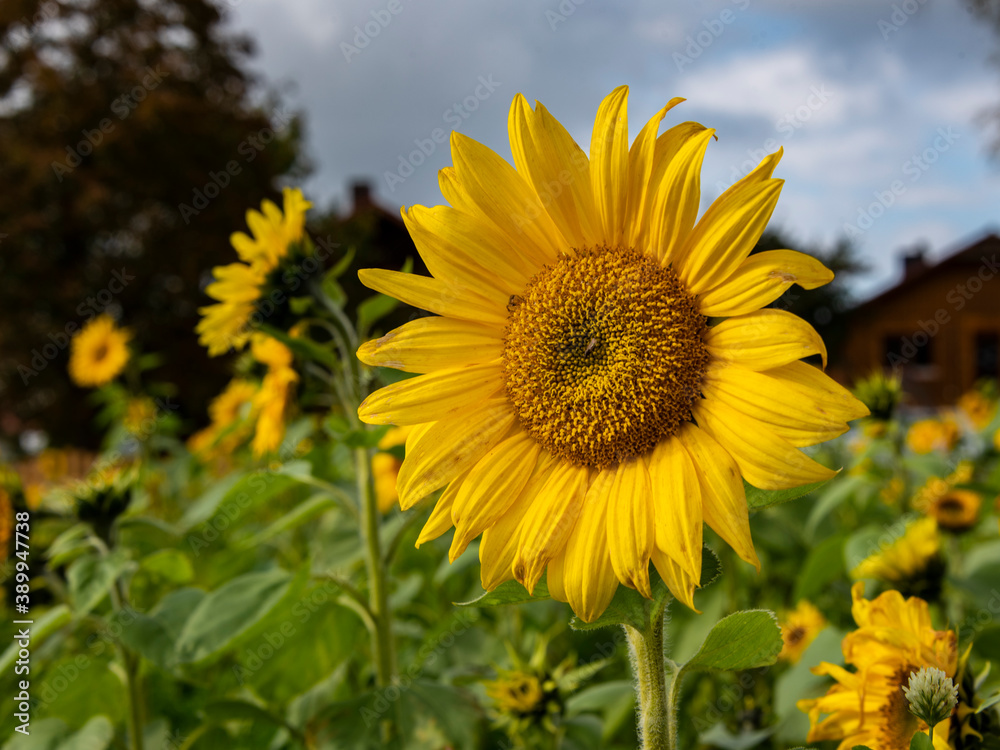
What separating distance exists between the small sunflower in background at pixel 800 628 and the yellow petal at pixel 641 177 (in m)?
1.53

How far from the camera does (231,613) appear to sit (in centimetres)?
161

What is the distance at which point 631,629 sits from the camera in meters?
1.03

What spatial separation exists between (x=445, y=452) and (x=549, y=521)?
158 mm

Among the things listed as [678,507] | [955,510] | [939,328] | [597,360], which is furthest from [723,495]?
[939,328]

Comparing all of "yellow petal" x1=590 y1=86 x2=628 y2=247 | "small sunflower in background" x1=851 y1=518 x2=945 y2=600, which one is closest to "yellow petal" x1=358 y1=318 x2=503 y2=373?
"yellow petal" x1=590 y1=86 x2=628 y2=247

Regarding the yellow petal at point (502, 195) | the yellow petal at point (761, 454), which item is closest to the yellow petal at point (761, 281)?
the yellow petal at point (761, 454)

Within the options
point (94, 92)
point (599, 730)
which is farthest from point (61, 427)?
point (599, 730)

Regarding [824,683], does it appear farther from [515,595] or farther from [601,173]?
[601,173]

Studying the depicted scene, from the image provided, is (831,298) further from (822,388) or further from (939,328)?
(822,388)

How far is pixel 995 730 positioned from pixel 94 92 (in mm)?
17970

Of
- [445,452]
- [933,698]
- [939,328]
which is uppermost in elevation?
[939,328]

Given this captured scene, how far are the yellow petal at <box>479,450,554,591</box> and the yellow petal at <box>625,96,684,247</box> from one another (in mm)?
332

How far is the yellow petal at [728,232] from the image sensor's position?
0.91m

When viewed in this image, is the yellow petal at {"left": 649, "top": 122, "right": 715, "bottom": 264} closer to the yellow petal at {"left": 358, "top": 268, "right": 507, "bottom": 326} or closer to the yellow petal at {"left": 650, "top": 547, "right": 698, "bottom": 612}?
the yellow petal at {"left": 358, "top": 268, "right": 507, "bottom": 326}
